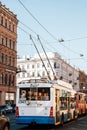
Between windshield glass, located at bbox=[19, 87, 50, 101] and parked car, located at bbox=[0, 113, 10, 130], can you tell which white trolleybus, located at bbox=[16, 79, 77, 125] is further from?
parked car, located at bbox=[0, 113, 10, 130]

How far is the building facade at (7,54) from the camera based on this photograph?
69250 mm

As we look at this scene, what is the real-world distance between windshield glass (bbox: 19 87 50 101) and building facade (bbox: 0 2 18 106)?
45.3 m

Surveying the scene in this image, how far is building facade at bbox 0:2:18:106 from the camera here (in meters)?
69.2

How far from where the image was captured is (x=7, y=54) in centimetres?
7250

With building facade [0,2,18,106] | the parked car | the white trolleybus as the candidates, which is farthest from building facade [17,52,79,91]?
the parked car

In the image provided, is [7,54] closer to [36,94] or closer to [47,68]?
[47,68]

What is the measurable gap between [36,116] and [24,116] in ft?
2.26

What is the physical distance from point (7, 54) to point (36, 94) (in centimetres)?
5083

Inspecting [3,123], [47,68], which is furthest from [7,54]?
[3,123]

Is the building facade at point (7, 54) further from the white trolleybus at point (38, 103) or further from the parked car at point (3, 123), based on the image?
the parked car at point (3, 123)

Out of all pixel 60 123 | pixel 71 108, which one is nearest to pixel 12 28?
pixel 71 108

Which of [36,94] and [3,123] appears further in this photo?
[36,94]

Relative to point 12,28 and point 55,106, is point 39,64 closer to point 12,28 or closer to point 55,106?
point 12,28

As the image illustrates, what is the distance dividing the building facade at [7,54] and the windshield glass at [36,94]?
45337 mm
